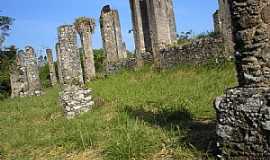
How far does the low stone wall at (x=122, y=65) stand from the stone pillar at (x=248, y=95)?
18.1 metres

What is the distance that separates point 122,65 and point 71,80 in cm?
1200

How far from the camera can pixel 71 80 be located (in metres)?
12.7

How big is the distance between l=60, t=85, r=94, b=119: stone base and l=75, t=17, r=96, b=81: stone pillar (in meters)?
15.2

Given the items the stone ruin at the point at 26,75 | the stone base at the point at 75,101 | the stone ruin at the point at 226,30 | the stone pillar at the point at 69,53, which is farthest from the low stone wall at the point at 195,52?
the stone ruin at the point at 26,75

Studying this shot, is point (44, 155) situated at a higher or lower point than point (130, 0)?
lower

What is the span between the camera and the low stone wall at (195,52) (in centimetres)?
1649

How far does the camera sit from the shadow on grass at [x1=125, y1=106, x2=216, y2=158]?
5603 millimetres

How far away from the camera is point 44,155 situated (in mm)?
7258

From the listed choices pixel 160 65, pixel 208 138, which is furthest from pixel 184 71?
pixel 208 138

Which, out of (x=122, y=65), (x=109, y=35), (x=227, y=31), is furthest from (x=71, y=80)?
(x=109, y=35)

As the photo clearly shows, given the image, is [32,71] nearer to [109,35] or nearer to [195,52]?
[109,35]

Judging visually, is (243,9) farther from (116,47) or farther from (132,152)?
(116,47)

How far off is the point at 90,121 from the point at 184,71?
28.3ft

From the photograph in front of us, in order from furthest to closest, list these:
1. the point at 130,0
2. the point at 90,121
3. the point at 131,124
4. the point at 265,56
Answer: the point at 130,0 < the point at 90,121 < the point at 131,124 < the point at 265,56
